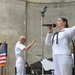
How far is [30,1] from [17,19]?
0.91 meters

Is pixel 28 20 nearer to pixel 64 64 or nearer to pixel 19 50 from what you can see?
pixel 19 50

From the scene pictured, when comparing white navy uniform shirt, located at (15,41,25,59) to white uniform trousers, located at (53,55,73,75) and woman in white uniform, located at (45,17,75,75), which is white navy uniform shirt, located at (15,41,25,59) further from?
white uniform trousers, located at (53,55,73,75)

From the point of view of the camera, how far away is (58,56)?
3.60 meters

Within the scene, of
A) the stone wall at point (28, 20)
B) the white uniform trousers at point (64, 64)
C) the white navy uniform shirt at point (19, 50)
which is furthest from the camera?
the stone wall at point (28, 20)

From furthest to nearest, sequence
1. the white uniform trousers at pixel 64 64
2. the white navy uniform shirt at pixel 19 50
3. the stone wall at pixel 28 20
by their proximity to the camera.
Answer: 1. the stone wall at pixel 28 20
2. the white navy uniform shirt at pixel 19 50
3. the white uniform trousers at pixel 64 64

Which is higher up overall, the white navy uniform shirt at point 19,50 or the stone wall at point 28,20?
the stone wall at point 28,20

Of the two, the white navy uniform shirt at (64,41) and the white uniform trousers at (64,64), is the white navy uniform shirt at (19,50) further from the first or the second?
the white uniform trousers at (64,64)

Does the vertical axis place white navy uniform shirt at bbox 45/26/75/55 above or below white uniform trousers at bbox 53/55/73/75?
above

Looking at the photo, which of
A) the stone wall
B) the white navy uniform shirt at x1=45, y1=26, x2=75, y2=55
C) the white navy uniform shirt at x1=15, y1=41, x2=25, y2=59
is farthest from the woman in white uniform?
the stone wall

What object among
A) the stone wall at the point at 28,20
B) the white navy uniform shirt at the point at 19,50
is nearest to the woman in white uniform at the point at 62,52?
the white navy uniform shirt at the point at 19,50

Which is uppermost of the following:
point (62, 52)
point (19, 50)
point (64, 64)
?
point (19, 50)

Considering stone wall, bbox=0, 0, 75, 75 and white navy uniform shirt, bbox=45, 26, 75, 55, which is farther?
stone wall, bbox=0, 0, 75, 75

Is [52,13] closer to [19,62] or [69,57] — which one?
[19,62]

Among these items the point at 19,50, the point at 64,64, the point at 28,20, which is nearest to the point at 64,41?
the point at 64,64
